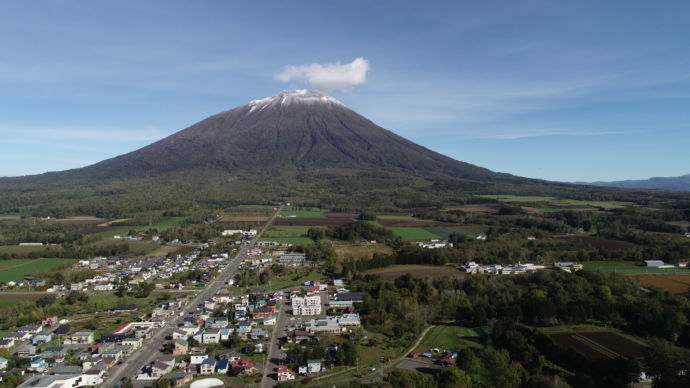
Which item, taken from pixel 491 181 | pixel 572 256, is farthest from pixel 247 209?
pixel 491 181

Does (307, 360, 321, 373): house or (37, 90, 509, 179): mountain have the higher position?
(37, 90, 509, 179): mountain

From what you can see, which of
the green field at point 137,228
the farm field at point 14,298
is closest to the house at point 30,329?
the farm field at point 14,298

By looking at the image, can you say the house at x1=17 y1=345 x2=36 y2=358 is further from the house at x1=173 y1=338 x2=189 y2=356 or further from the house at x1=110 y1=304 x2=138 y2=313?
the house at x1=173 y1=338 x2=189 y2=356

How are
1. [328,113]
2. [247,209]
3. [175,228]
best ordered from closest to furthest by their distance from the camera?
[175,228], [247,209], [328,113]

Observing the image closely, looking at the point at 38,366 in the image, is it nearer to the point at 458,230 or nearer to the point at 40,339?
the point at 40,339

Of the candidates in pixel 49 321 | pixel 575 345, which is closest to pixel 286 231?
pixel 49 321

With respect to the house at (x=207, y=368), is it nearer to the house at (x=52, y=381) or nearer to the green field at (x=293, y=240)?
the house at (x=52, y=381)

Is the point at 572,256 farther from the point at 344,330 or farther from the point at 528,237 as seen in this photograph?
the point at 344,330

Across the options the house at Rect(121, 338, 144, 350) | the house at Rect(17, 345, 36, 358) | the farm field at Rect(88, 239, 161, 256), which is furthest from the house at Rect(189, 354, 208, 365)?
the farm field at Rect(88, 239, 161, 256)
